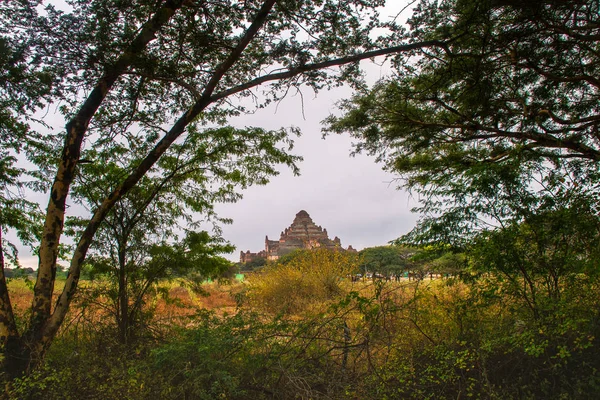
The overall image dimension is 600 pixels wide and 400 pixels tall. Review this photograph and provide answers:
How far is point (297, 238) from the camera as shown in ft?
256

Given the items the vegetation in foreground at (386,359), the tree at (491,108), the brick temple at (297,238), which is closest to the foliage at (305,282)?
the tree at (491,108)

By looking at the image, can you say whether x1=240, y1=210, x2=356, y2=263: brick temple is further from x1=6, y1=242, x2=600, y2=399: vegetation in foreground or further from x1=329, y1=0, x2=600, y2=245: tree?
x1=6, y1=242, x2=600, y2=399: vegetation in foreground

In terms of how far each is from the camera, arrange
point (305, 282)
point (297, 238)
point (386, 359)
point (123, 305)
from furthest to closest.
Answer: point (297, 238), point (305, 282), point (123, 305), point (386, 359)

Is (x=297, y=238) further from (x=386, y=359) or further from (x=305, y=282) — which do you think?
(x=386, y=359)

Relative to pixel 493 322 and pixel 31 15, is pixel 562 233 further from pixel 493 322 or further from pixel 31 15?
pixel 31 15

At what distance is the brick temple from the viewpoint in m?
75.4

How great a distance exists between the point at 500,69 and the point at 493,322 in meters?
4.80

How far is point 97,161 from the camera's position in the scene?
610 centimetres

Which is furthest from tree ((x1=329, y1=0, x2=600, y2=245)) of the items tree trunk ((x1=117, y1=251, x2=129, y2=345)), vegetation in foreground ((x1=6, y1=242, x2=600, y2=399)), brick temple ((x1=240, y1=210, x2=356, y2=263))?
brick temple ((x1=240, y1=210, x2=356, y2=263))

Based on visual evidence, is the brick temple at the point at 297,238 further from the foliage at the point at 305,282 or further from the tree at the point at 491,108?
the tree at the point at 491,108

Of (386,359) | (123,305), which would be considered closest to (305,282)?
(123,305)

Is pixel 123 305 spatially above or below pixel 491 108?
below

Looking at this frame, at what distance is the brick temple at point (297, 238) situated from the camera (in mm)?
75375

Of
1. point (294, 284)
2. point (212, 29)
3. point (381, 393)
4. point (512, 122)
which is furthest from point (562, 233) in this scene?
point (294, 284)
